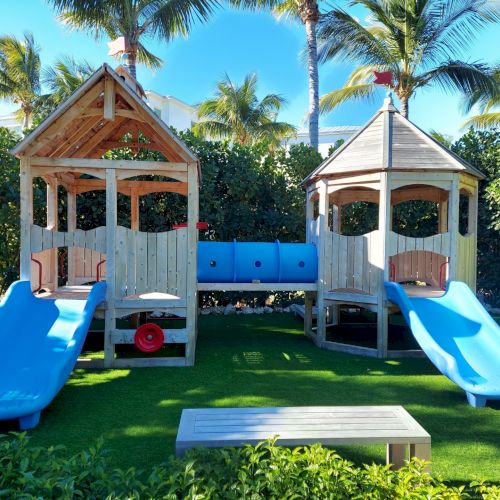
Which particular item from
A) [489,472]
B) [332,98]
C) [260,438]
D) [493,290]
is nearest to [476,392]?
[489,472]

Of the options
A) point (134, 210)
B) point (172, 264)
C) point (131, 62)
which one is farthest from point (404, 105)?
point (172, 264)

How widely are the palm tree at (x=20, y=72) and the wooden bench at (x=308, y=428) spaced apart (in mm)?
31535

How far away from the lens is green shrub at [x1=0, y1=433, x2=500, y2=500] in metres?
2.57

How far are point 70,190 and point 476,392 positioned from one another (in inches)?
326

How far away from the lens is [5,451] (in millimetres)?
3021

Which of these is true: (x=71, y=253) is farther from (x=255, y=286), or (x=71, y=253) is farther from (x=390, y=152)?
(x=390, y=152)

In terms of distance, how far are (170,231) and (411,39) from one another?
12.9 metres

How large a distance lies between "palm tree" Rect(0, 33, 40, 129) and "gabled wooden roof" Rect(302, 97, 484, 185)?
1087 inches

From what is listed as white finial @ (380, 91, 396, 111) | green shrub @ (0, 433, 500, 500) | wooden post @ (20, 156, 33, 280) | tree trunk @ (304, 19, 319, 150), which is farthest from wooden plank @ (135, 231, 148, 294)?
tree trunk @ (304, 19, 319, 150)

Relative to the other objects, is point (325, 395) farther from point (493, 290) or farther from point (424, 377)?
point (493, 290)

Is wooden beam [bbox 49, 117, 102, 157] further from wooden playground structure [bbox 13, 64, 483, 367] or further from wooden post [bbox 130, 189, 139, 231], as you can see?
wooden post [bbox 130, 189, 139, 231]

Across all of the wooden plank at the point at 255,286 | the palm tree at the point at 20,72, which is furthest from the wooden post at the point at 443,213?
the palm tree at the point at 20,72

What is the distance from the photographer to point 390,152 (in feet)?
27.4

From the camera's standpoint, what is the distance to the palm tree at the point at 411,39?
52.5 feet
